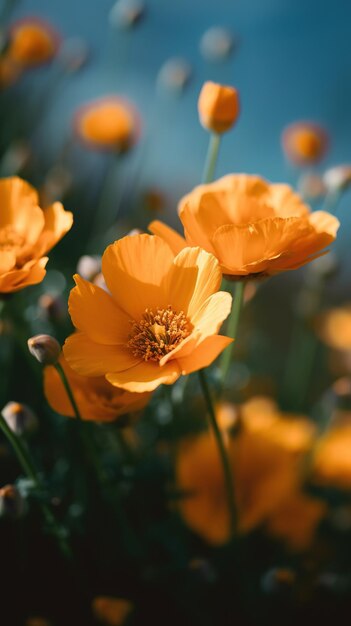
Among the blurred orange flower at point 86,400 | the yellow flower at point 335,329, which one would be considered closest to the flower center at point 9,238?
the blurred orange flower at point 86,400

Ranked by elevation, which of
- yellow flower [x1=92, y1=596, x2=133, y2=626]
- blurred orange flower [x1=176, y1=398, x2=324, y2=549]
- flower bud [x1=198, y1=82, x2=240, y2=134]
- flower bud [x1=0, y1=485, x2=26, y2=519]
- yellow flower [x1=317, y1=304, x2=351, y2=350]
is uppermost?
flower bud [x1=198, y1=82, x2=240, y2=134]

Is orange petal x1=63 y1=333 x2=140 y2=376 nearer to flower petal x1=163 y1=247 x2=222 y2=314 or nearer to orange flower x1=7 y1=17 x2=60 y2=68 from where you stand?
flower petal x1=163 y1=247 x2=222 y2=314

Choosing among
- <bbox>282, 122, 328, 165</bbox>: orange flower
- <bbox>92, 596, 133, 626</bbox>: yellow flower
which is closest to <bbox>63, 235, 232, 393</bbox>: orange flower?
<bbox>92, 596, 133, 626</bbox>: yellow flower

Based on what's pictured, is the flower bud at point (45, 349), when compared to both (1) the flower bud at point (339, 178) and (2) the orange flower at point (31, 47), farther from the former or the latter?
(2) the orange flower at point (31, 47)

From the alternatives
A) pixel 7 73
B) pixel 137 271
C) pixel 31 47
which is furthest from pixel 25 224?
pixel 31 47

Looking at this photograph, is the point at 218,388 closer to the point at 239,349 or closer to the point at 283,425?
the point at 283,425

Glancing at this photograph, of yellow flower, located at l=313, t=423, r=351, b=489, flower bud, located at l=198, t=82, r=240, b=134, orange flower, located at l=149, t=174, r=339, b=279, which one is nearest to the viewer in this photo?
orange flower, located at l=149, t=174, r=339, b=279
